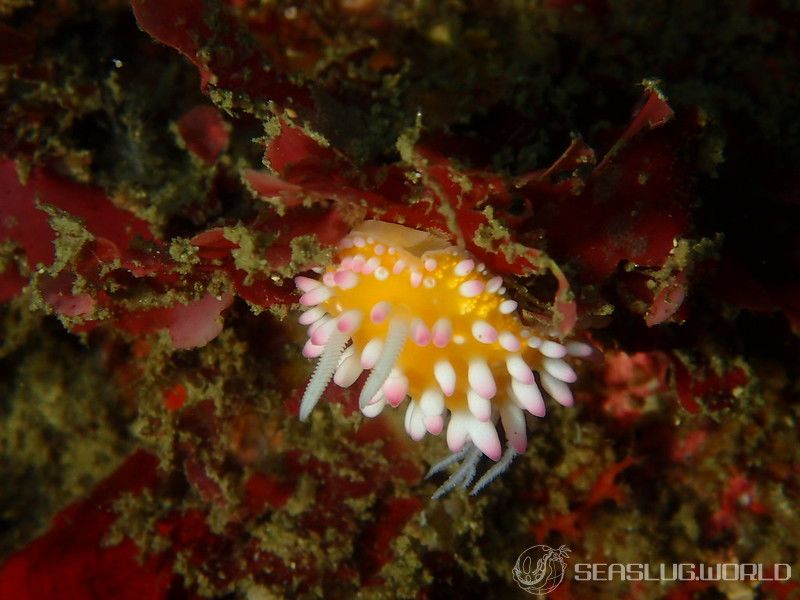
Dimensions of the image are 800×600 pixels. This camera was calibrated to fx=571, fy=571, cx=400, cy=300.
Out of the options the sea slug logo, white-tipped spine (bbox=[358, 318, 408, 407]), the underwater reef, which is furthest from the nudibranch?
the sea slug logo

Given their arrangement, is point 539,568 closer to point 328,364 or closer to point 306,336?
point 306,336

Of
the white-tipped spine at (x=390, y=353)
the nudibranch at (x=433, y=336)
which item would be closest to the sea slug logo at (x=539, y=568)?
the nudibranch at (x=433, y=336)

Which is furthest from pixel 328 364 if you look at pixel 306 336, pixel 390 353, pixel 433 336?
pixel 306 336

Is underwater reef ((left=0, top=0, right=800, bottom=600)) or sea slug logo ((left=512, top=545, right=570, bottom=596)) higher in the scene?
underwater reef ((left=0, top=0, right=800, bottom=600))

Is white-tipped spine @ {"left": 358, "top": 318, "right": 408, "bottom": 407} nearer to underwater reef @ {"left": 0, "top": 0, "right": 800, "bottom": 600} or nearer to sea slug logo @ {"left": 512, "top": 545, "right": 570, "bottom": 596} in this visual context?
underwater reef @ {"left": 0, "top": 0, "right": 800, "bottom": 600}

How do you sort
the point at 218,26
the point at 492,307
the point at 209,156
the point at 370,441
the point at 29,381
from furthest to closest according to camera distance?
the point at 29,381 → the point at 370,441 → the point at 209,156 → the point at 218,26 → the point at 492,307

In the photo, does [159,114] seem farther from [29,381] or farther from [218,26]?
[29,381]

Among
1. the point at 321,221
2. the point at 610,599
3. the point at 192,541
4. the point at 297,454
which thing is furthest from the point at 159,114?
the point at 610,599
